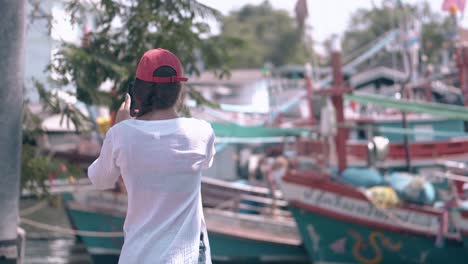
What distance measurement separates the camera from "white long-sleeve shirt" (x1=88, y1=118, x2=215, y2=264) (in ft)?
7.44

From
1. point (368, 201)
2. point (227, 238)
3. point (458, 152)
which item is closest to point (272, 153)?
point (458, 152)

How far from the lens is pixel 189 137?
2373mm

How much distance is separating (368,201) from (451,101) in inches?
460

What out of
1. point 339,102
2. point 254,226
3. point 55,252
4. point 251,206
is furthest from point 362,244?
point 55,252

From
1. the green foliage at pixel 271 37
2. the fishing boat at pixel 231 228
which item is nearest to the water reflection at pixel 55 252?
the fishing boat at pixel 231 228

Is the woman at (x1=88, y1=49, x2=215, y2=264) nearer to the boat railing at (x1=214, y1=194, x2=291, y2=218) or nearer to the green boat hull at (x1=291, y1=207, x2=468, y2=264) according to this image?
the green boat hull at (x1=291, y1=207, x2=468, y2=264)

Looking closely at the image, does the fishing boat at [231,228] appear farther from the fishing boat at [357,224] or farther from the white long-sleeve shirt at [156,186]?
the white long-sleeve shirt at [156,186]

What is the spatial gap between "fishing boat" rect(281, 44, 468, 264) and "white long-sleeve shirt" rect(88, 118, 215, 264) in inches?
378

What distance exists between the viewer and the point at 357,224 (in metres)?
12.5

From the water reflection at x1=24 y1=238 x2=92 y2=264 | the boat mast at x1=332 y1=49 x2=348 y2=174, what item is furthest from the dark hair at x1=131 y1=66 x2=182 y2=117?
the water reflection at x1=24 y1=238 x2=92 y2=264

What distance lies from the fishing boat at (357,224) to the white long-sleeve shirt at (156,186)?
960 cm

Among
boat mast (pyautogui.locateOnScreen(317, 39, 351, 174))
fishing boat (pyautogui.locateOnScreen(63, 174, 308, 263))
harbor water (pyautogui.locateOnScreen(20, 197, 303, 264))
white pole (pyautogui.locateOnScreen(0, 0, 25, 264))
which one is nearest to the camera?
white pole (pyautogui.locateOnScreen(0, 0, 25, 264))

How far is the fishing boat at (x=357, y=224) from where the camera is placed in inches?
473

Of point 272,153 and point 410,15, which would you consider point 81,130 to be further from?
point 272,153
